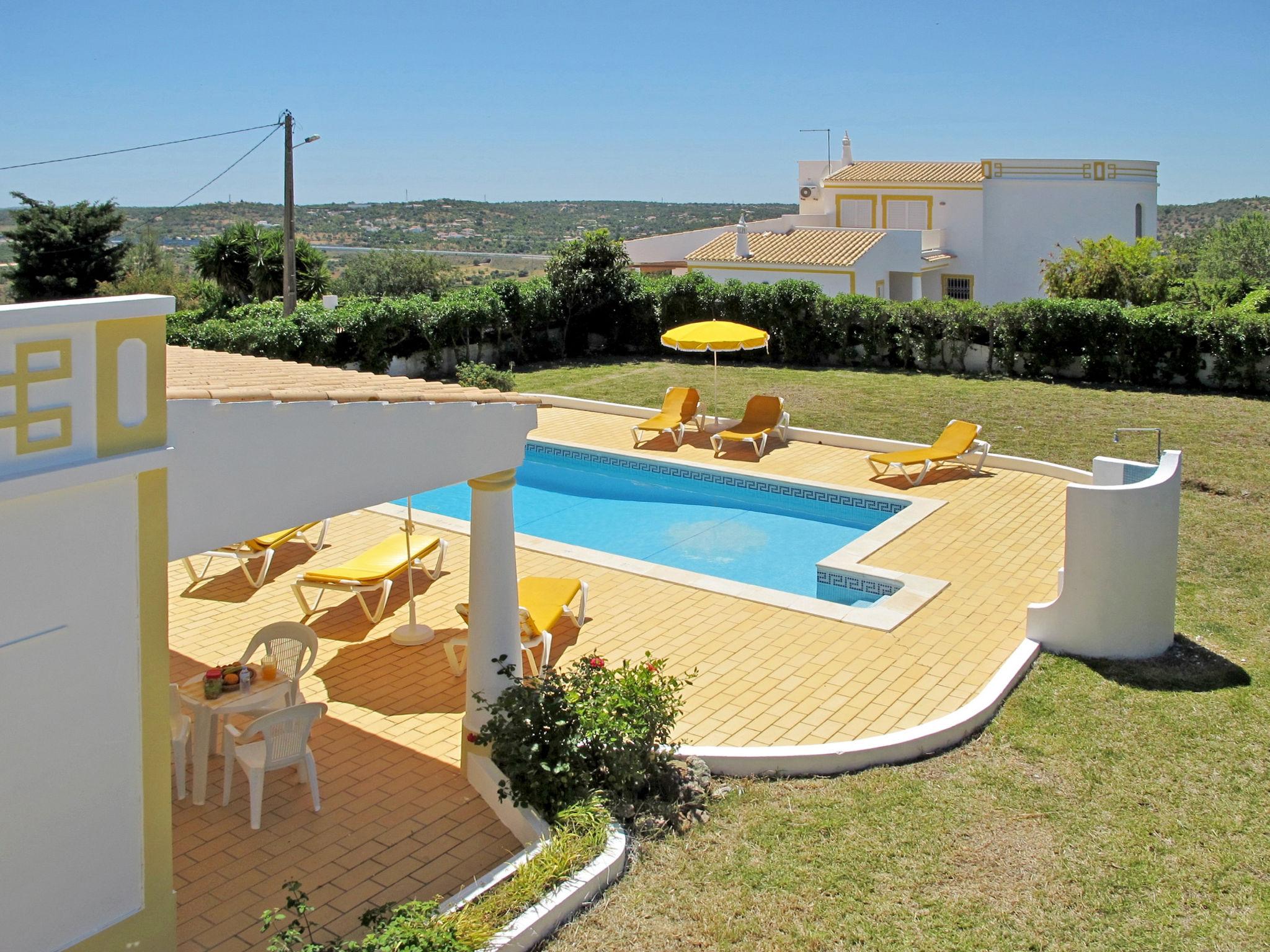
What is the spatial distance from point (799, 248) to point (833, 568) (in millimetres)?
27651

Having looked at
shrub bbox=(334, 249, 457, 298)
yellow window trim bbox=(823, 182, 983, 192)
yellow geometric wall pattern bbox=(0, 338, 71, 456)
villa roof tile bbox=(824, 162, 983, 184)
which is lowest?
yellow geometric wall pattern bbox=(0, 338, 71, 456)

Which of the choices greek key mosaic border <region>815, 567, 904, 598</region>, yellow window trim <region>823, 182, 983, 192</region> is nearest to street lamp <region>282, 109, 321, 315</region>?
greek key mosaic border <region>815, 567, 904, 598</region>

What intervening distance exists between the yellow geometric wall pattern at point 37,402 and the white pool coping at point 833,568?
4862mm

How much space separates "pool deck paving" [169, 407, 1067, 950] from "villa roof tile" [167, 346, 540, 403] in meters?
2.82

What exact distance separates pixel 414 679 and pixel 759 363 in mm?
17787

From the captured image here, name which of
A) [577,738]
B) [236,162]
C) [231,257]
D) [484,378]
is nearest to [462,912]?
[577,738]

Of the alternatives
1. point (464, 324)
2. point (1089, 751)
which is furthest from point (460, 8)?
point (1089, 751)

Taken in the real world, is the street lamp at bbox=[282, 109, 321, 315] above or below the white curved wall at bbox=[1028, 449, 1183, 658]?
above

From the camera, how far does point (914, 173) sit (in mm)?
50062

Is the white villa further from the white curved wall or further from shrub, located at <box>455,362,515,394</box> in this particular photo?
the white curved wall

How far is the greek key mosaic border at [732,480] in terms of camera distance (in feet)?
49.5

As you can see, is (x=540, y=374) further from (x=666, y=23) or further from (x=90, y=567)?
(x=666, y=23)

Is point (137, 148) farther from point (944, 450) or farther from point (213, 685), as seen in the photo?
point (213, 685)

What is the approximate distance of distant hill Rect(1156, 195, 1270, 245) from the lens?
106 metres
